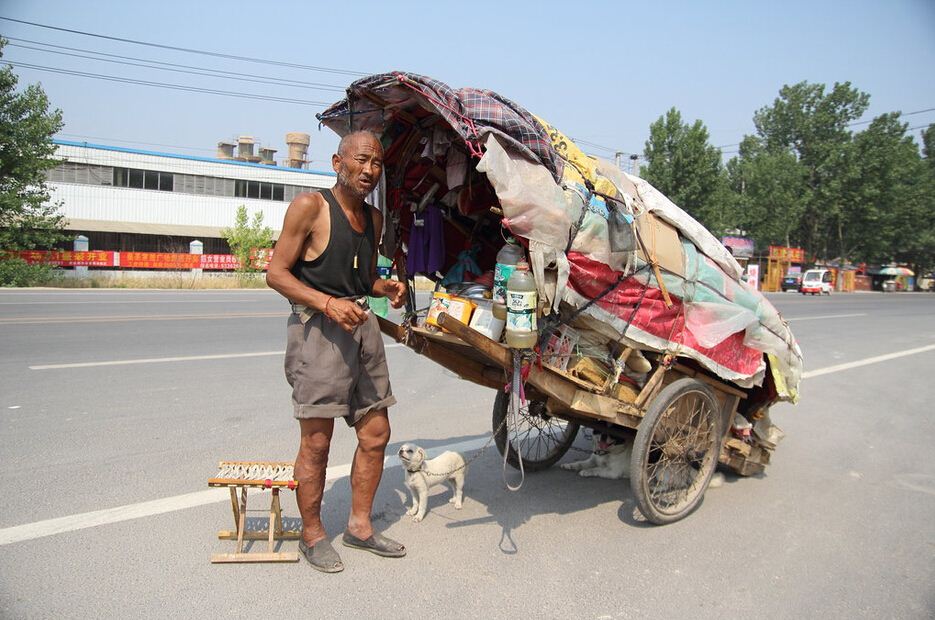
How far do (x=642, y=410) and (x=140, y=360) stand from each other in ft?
22.0

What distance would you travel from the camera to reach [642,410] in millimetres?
3904

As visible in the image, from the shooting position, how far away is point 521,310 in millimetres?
3191

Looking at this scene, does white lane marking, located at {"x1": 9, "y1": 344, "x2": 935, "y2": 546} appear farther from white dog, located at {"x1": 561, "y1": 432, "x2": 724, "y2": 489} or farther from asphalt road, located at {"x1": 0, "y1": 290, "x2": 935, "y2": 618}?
white dog, located at {"x1": 561, "y1": 432, "x2": 724, "y2": 489}

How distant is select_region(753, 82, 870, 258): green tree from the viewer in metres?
55.1

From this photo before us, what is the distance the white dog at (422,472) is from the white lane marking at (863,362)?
7.12 metres

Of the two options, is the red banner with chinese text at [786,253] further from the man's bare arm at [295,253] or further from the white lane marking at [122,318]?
the man's bare arm at [295,253]

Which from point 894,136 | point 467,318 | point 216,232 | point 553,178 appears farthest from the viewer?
point 894,136

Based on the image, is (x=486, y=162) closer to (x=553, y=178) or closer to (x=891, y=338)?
(x=553, y=178)

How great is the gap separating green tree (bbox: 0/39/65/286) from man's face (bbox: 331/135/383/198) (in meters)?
24.9

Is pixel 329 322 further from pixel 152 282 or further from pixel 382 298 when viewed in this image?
pixel 152 282

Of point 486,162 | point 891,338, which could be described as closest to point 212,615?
point 486,162

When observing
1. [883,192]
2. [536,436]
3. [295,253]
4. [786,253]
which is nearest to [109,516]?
[295,253]

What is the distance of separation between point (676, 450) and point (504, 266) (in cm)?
169

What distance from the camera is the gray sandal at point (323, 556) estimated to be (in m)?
3.27
